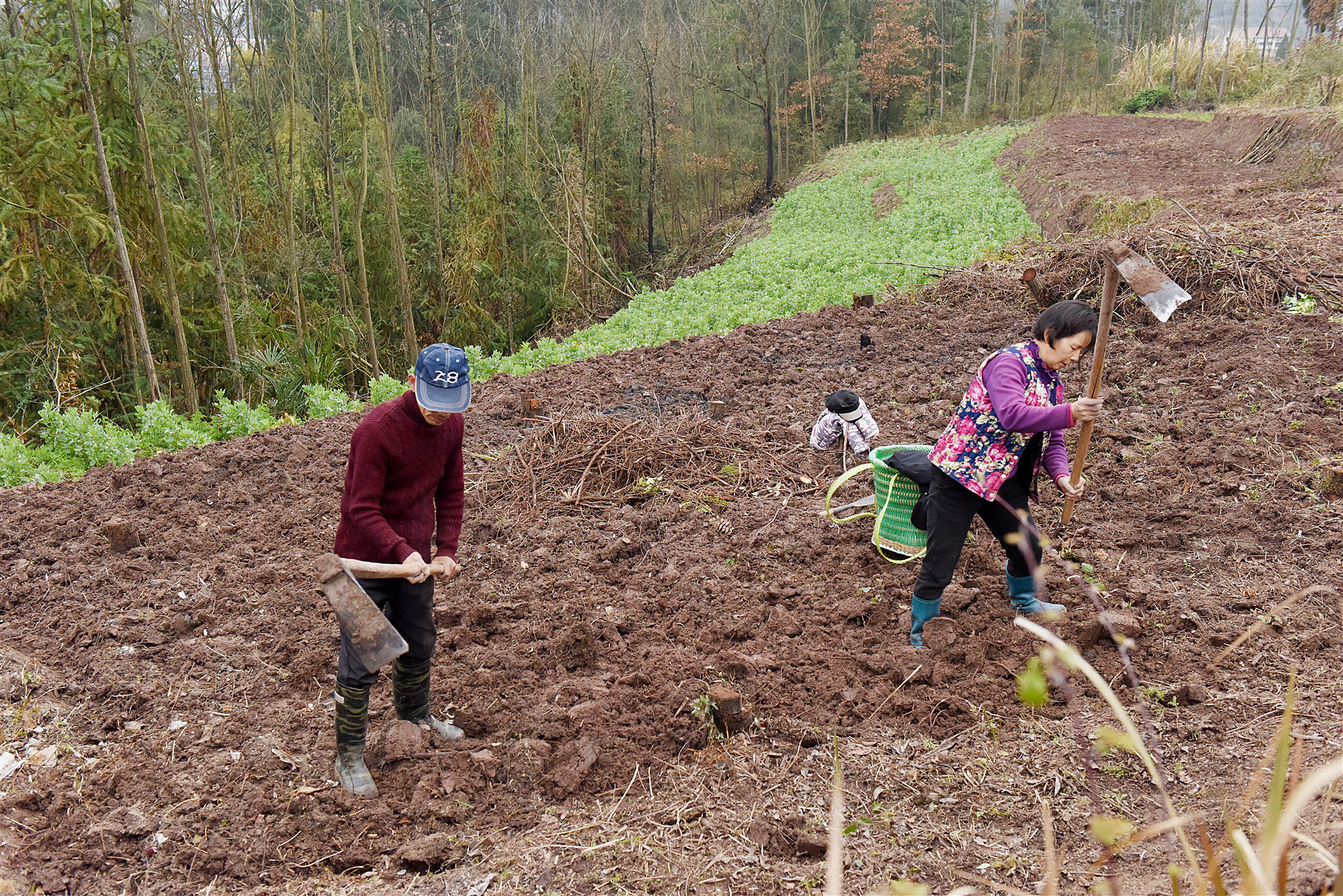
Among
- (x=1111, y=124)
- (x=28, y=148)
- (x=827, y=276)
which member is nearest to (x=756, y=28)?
(x=1111, y=124)

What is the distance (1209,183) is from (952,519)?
541 inches

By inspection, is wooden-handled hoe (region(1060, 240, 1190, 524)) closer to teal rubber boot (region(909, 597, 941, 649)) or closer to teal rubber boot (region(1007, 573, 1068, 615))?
teal rubber boot (region(1007, 573, 1068, 615))

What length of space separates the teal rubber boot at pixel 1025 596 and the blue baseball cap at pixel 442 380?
2.65m

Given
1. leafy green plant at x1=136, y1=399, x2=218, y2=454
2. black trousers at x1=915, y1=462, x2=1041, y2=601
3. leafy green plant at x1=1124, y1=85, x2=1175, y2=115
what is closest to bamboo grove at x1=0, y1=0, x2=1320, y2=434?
leafy green plant at x1=136, y1=399, x2=218, y2=454

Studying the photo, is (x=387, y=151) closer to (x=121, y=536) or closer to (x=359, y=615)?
(x=121, y=536)

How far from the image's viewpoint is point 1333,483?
4480mm

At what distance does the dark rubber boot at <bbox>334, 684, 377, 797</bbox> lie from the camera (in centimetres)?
318

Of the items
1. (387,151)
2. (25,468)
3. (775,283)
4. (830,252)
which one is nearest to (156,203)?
(25,468)

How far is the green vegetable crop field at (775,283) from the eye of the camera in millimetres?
8023

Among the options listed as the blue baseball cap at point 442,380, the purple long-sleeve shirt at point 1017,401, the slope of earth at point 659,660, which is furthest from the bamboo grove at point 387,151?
the purple long-sleeve shirt at point 1017,401

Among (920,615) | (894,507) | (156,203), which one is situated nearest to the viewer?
(920,615)

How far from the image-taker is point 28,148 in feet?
31.9

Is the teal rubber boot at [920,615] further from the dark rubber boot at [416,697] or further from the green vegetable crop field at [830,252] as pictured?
the green vegetable crop field at [830,252]

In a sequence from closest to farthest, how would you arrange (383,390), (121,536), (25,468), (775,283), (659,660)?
(659,660) → (121,536) → (25,468) → (383,390) → (775,283)
